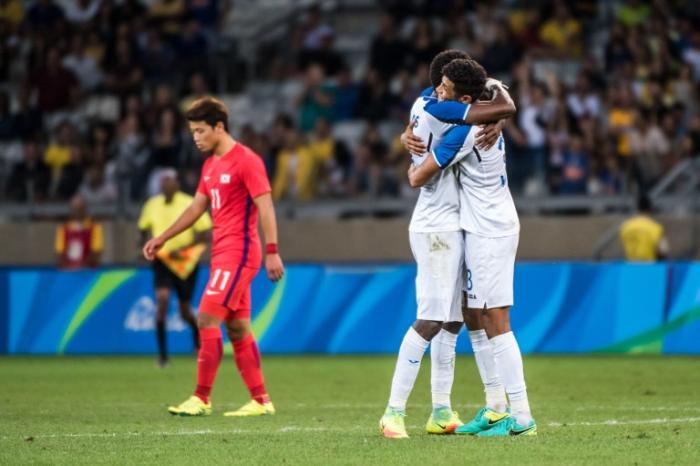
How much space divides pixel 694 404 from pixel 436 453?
4.14 meters

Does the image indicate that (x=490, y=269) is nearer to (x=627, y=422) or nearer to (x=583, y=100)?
(x=627, y=422)

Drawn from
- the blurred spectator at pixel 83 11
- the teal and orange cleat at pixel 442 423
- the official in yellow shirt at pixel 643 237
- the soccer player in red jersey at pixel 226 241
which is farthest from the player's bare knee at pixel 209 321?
the blurred spectator at pixel 83 11

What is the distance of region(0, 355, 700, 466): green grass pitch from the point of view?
8367 millimetres

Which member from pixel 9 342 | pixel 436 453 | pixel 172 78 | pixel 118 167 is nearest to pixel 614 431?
pixel 436 453

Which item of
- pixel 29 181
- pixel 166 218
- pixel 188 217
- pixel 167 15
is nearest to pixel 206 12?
pixel 167 15

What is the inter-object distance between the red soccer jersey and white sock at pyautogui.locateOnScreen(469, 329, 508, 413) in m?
2.44

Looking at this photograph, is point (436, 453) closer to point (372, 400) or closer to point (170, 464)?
point (170, 464)

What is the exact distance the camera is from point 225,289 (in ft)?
37.2

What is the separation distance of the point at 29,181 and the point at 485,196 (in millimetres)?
14607

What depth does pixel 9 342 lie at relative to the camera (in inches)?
789

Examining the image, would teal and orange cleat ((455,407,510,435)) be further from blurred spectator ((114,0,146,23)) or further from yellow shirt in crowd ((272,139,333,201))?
blurred spectator ((114,0,146,23))

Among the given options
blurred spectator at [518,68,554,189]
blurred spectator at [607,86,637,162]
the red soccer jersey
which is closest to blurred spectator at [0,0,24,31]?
blurred spectator at [518,68,554,189]

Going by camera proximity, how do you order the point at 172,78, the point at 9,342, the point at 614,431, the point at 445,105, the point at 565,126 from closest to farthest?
the point at 445,105 < the point at 614,431 < the point at 9,342 < the point at 565,126 < the point at 172,78

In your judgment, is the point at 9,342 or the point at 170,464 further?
the point at 9,342
